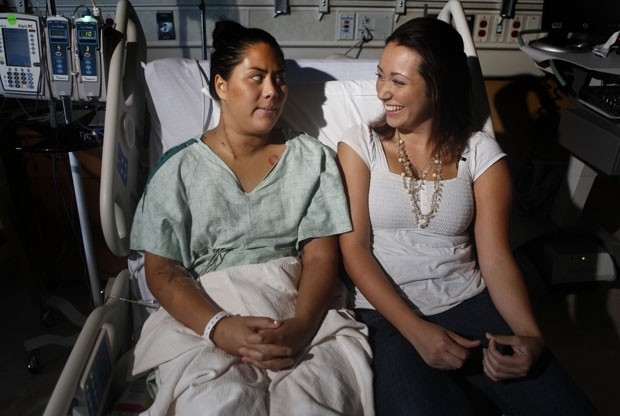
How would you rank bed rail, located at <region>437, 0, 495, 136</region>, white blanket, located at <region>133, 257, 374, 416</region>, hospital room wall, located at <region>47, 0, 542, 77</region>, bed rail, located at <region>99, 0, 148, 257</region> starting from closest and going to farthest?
white blanket, located at <region>133, 257, 374, 416</region> < bed rail, located at <region>99, 0, 148, 257</region> < bed rail, located at <region>437, 0, 495, 136</region> < hospital room wall, located at <region>47, 0, 542, 77</region>

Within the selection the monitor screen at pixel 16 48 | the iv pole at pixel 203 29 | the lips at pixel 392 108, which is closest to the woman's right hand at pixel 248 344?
the lips at pixel 392 108

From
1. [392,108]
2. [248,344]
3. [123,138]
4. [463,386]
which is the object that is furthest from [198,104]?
[463,386]

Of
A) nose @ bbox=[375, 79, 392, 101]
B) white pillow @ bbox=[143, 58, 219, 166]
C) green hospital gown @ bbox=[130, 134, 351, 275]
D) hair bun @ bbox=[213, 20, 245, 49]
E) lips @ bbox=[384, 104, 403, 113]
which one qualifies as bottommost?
green hospital gown @ bbox=[130, 134, 351, 275]

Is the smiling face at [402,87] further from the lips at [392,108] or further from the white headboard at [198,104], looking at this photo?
the white headboard at [198,104]

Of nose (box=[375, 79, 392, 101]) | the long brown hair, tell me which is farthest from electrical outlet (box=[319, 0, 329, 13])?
nose (box=[375, 79, 392, 101])

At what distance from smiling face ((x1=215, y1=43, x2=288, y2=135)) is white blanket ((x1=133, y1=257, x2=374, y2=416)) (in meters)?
0.39

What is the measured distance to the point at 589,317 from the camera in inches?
96.1

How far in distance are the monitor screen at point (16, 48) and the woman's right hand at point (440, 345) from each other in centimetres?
147

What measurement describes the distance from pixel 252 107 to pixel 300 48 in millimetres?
1424

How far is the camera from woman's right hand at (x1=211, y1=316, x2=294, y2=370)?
118cm

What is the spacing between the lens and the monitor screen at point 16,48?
65.3 inches

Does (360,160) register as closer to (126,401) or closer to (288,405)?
(288,405)

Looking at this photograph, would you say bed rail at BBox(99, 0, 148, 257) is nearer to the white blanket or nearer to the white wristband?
the white blanket

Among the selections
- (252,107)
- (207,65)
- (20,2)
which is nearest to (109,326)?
(252,107)
